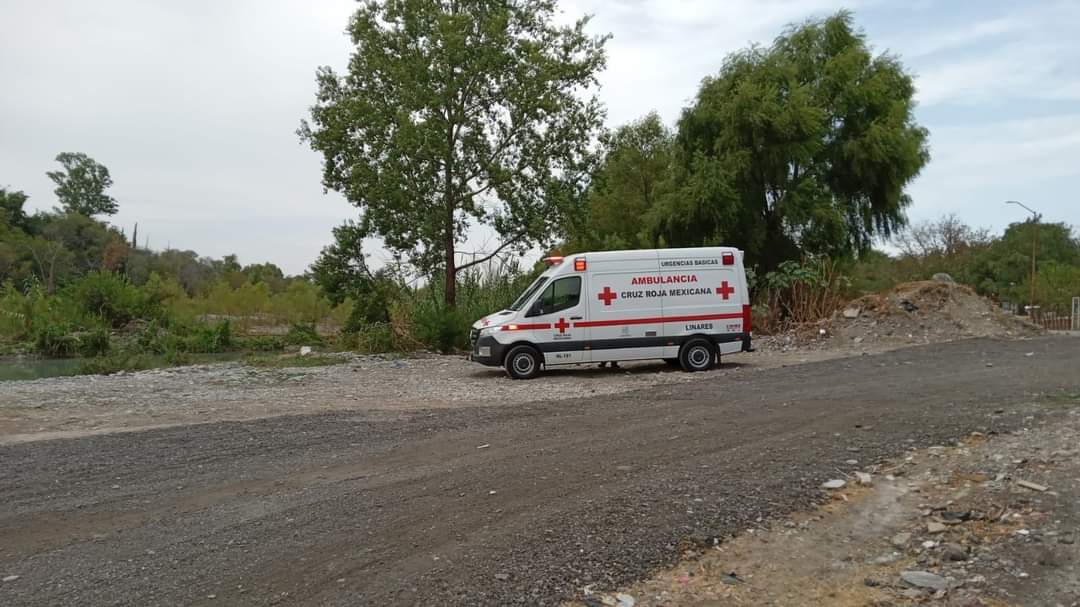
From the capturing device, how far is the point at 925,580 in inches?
187

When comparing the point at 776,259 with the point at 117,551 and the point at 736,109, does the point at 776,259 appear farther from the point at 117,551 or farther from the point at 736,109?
the point at 117,551

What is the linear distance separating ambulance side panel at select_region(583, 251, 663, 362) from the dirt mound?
831 centimetres

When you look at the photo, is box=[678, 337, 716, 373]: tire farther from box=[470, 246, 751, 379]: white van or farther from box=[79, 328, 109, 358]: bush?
box=[79, 328, 109, 358]: bush

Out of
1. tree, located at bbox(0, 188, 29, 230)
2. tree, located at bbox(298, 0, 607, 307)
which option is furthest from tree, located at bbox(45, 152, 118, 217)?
tree, located at bbox(298, 0, 607, 307)

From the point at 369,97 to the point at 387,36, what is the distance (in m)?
1.92

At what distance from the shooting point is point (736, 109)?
27.5m

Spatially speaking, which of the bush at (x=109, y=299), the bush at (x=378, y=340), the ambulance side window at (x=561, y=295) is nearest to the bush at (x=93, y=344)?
the bush at (x=109, y=299)

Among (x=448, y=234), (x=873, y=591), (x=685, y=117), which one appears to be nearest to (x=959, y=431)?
(x=873, y=591)

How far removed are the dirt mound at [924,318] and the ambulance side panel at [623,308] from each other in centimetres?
→ 831

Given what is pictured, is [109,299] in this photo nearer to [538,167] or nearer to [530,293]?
[538,167]

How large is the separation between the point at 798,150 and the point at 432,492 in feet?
77.9

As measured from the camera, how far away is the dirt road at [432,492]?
4.82 m

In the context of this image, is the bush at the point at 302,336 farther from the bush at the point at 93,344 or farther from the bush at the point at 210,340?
the bush at the point at 93,344

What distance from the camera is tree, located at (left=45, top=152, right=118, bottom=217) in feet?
341
